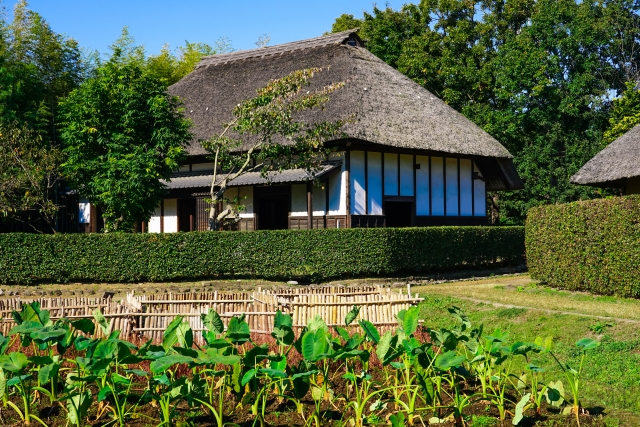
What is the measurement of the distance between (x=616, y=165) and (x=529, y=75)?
9844mm

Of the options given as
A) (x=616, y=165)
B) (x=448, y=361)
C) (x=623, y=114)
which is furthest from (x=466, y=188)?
(x=448, y=361)

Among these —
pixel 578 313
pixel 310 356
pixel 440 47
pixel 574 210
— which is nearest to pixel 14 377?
pixel 310 356

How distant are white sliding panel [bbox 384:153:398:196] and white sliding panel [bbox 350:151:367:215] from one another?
3.37 ft

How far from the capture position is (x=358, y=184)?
880 inches

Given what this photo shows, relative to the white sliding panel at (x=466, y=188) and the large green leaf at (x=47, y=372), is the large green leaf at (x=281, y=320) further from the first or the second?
the white sliding panel at (x=466, y=188)

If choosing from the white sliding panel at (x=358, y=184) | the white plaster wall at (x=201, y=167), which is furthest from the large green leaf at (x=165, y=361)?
the white plaster wall at (x=201, y=167)

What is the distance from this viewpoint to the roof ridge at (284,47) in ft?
90.5

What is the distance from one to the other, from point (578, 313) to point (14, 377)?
341 inches

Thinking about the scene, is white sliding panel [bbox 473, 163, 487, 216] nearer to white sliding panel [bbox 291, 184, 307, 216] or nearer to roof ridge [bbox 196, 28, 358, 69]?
white sliding panel [bbox 291, 184, 307, 216]

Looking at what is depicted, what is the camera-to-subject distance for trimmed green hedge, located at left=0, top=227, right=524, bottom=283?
61.1 ft

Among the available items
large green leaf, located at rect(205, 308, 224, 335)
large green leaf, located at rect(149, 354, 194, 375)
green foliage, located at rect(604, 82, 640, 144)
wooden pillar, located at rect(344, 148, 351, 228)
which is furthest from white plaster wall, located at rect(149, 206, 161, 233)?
large green leaf, located at rect(149, 354, 194, 375)

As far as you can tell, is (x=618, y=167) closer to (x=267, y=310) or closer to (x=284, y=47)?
(x=284, y=47)

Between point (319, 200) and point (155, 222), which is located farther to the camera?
point (155, 222)

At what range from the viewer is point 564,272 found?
51.2ft
